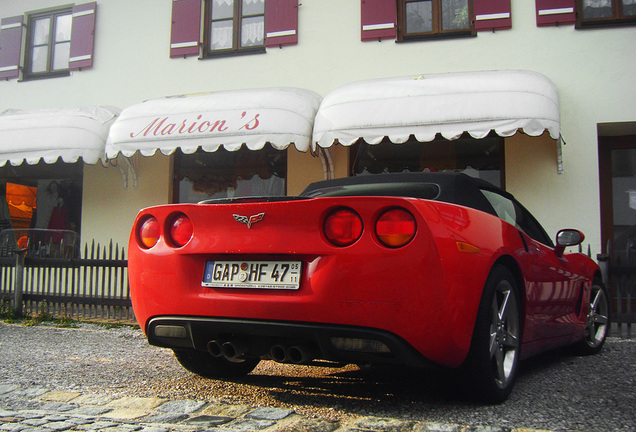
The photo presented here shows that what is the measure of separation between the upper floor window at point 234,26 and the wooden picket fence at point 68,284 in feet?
14.0

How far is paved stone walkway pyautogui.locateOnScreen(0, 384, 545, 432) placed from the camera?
8.54ft

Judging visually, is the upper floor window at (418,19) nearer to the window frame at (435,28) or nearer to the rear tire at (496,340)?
the window frame at (435,28)

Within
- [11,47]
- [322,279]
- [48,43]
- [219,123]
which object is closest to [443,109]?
[219,123]

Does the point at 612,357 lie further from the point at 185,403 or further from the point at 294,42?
the point at 294,42

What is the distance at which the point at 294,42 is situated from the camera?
955 cm

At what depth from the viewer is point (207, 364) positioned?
3.63 m

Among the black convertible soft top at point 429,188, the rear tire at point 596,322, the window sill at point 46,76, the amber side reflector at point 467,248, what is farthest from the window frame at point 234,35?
the amber side reflector at point 467,248

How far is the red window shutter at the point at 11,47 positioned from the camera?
37.4 feet

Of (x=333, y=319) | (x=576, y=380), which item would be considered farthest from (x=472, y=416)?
(x=576, y=380)

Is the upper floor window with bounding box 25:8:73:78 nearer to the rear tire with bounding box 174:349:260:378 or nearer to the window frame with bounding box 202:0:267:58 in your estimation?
the window frame with bounding box 202:0:267:58

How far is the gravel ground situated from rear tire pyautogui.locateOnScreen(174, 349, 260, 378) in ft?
0.22

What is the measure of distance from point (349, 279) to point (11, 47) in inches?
446

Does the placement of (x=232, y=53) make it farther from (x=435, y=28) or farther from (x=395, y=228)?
(x=395, y=228)

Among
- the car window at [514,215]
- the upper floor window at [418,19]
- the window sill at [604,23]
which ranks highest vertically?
the upper floor window at [418,19]
